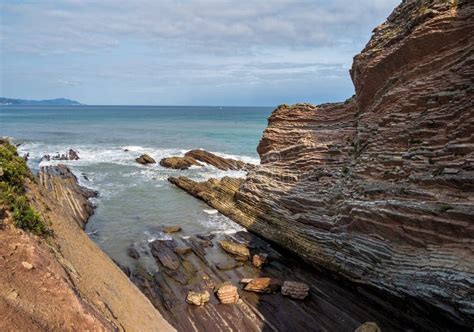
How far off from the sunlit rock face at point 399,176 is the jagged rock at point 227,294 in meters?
4.93

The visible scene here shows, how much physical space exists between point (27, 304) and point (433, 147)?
50.3 ft

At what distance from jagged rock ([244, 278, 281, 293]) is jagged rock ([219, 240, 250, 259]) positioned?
3.21m

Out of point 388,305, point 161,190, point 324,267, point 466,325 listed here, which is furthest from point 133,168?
point 466,325

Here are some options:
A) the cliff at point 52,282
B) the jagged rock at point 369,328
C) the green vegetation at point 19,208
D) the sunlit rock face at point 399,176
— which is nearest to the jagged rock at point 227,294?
the cliff at point 52,282

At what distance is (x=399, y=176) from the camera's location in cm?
1683

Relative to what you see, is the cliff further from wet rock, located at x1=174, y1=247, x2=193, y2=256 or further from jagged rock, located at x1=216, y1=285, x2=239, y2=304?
wet rock, located at x1=174, y1=247, x2=193, y2=256

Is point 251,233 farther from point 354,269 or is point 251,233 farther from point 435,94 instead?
point 435,94

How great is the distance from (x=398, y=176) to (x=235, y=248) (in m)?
9.56

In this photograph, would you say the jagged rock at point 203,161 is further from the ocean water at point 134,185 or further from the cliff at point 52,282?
the cliff at point 52,282

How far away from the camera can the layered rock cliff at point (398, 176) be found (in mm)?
13875

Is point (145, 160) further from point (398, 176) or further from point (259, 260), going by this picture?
point (398, 176)

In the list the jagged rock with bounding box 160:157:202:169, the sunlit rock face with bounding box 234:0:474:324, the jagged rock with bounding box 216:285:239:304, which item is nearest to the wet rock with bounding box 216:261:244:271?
the jagged rock with bounding box 216:285:239:304

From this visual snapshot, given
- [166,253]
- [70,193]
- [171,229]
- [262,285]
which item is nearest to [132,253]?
[166,253]

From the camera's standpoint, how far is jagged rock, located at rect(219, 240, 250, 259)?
21.1 metres
